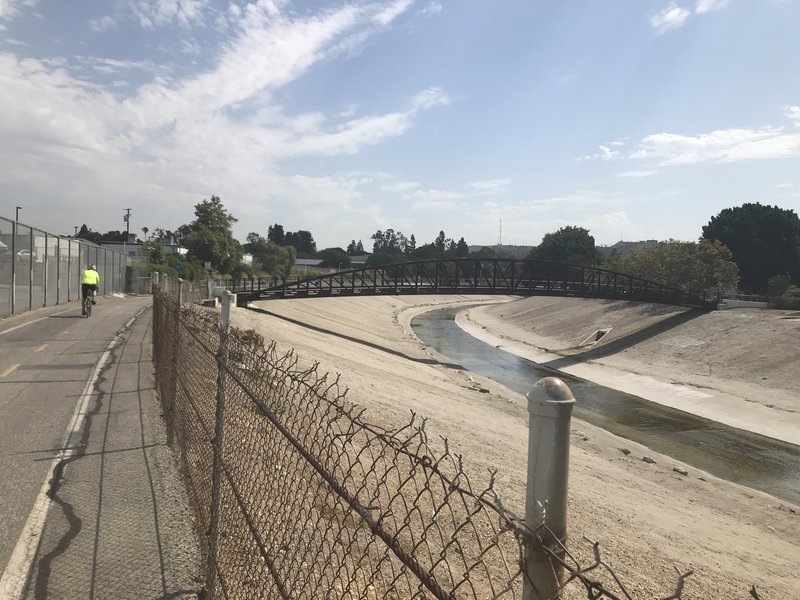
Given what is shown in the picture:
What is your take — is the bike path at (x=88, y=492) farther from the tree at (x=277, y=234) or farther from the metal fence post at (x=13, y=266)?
the tree at (x=277, y=234)

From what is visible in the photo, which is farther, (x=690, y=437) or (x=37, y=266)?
(x=37, y=266)

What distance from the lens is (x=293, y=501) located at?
3.48 metres

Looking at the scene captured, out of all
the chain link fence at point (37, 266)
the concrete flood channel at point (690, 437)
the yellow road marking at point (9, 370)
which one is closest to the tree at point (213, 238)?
the chain link fence at point (37, 266)

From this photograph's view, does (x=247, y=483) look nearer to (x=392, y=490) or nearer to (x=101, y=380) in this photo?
(x=392, y=490)

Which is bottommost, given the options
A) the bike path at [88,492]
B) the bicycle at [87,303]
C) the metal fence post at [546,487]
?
the bike path at [88,492]

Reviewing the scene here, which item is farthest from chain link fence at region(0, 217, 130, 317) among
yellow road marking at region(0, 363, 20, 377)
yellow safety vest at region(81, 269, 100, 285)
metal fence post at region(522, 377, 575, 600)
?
metal fence post at region(522, 377, 575, 600)

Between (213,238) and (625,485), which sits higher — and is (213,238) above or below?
above

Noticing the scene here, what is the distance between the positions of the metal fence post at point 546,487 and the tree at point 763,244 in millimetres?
80796

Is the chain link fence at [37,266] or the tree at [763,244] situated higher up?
the tree at [763,244]

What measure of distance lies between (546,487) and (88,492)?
5905 millimetres

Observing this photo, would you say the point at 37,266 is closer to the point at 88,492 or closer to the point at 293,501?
the point at 88,492

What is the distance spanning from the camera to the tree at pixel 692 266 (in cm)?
5462

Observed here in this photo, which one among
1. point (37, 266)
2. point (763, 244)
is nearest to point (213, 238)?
point (37, 266)

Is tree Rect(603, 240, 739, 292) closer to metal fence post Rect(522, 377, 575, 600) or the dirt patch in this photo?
the dirt patch
